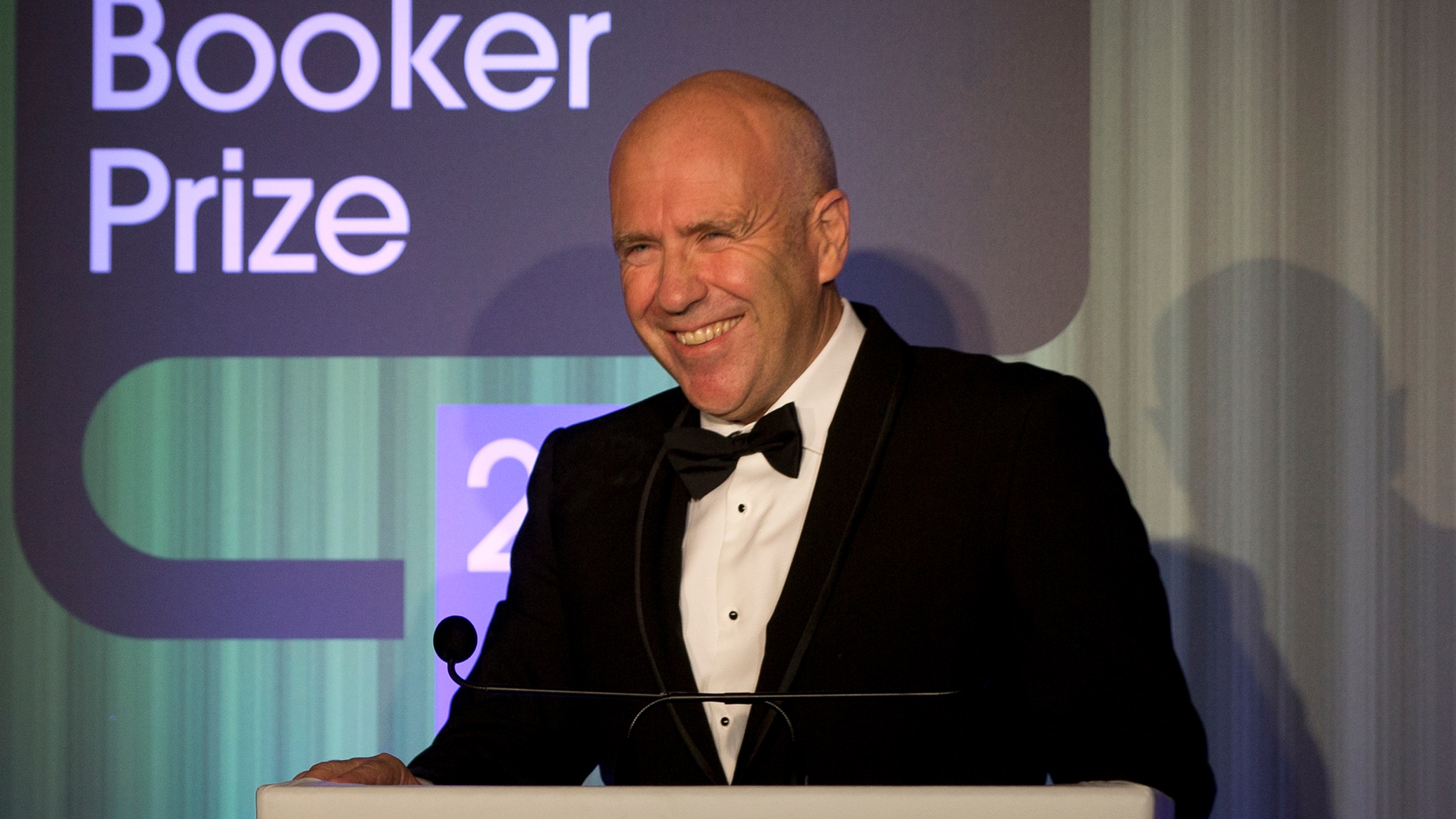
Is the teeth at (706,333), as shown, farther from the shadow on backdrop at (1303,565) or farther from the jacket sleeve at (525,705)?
the shadow on backdrop at (1303,565)

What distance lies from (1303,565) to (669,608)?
135 cm

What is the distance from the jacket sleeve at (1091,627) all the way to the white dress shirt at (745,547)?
0.92ft

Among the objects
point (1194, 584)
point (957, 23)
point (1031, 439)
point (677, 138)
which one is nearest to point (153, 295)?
point (677, 138)

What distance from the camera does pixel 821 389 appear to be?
1797 millimetres

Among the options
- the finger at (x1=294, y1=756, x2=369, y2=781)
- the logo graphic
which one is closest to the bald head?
the finger at (x1=294, y1=756, x2=369, y2=781)

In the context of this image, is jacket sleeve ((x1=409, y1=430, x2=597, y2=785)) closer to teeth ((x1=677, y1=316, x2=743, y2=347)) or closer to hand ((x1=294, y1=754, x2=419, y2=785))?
hand ((x1=294, y1=754, x2=419, y2=785))

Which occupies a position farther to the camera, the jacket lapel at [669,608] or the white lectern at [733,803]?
the jacket lapel at [669,608]

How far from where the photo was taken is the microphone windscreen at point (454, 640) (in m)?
1.23

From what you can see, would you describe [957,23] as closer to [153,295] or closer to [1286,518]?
[1286,518]

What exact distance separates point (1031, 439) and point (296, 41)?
1.75 metres

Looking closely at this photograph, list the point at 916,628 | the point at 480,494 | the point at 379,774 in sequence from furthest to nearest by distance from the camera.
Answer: the point at 480,494 → the point at 916,628 → the point at 379,774

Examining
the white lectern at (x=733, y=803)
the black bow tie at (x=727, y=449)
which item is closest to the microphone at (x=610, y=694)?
the white lectern at (x=733, y=803)

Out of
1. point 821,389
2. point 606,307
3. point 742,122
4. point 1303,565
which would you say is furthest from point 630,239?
point 1303,565

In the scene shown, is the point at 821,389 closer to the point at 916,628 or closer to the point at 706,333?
the point at 706,333
